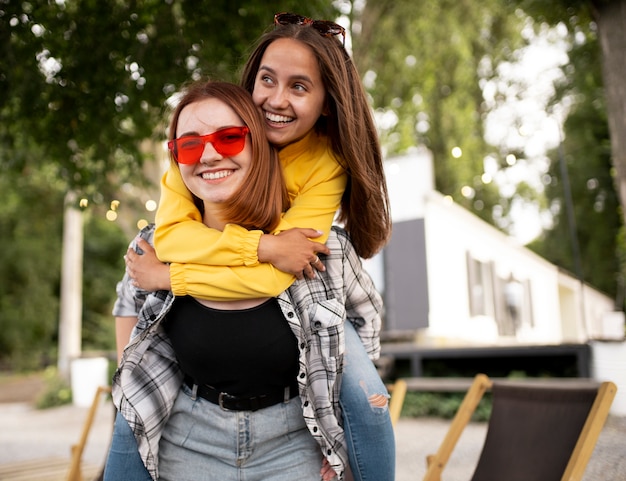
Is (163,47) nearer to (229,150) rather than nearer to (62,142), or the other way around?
(62,142)

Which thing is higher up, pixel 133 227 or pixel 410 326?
pixel 133 227

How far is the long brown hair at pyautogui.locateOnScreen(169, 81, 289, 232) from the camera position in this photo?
70.3 inches

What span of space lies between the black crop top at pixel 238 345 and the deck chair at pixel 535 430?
6.06ft

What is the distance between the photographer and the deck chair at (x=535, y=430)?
313 cm

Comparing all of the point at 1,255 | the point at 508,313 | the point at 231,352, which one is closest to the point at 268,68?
the point at 231,352

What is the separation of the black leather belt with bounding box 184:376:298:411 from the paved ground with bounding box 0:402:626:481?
13.2 feet

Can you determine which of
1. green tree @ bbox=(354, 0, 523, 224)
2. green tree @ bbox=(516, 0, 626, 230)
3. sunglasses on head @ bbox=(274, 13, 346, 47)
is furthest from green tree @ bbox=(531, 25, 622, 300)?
sunglasses on head @ bbox=(274, 13, 346, 47)

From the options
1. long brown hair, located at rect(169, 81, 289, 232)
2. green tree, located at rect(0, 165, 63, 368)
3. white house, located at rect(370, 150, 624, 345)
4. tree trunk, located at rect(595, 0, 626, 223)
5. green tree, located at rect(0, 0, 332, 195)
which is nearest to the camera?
long brown hair, located at rect(169, 81, 289, 232)

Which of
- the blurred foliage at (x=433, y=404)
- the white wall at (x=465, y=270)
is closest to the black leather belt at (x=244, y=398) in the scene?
the blurred foliage at (x=433, y=404)

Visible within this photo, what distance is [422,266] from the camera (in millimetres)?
11836

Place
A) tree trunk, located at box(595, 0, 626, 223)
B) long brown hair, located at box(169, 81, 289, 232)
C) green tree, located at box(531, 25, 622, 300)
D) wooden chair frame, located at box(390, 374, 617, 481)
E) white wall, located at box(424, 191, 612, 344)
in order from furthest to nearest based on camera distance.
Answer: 1. green tree, located at box(531, 25, 622, 300)
2. white wall, located at box(424, 191, 612, 344)
3. tree trunk, located at box(595, 0, 626, 223)
4. wooden chair frame, located at box(390, 374, 617, 481)
5. long brown hair, located at box(169, 81, 289, 232)

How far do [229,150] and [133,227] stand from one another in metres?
11.9

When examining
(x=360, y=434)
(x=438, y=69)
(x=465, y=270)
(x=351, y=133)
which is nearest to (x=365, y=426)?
(x=360, y=434)

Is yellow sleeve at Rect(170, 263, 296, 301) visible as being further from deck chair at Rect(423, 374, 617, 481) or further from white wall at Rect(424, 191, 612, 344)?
white wall at Rect(424, 191, 612, 344)
